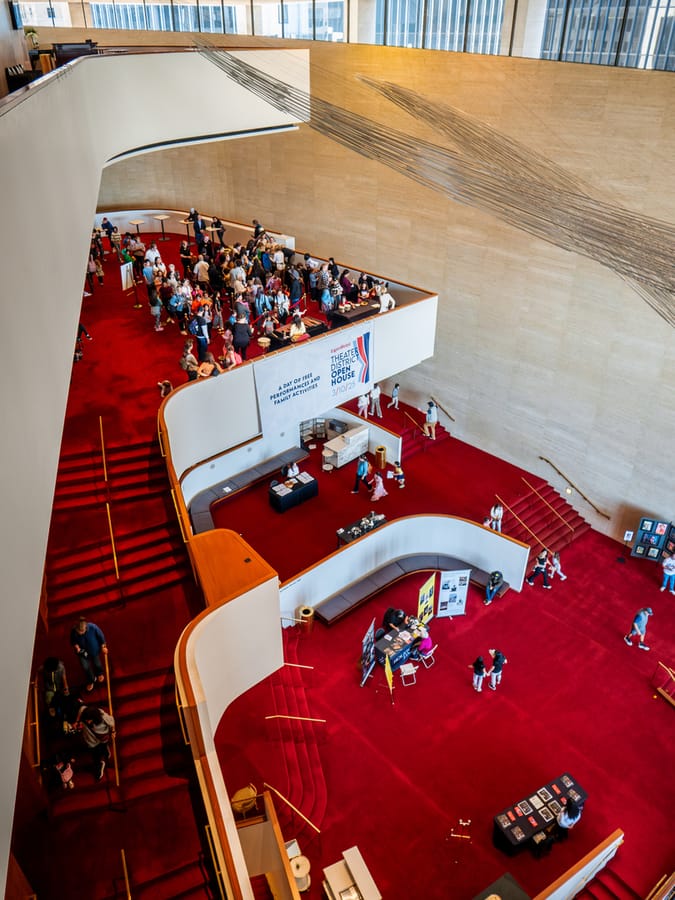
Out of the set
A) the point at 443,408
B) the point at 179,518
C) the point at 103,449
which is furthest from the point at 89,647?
the point at 443,408

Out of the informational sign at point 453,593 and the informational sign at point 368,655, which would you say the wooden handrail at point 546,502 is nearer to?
the informational sign at point 453,593

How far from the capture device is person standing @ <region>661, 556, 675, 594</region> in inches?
609

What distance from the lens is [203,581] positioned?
8789mm

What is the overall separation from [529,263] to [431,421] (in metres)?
5.46

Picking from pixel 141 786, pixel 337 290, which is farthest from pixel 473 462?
pixel 141 786

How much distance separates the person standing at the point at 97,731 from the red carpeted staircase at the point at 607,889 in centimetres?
785

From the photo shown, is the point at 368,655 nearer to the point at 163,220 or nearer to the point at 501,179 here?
the point at 501,179

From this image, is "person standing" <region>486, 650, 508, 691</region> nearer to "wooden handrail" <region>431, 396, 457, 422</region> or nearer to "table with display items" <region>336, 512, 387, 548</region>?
"table with display items" <region>336, 512, 387, 548</region>

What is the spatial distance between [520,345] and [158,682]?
43.0 ft

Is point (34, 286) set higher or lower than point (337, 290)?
→ higher

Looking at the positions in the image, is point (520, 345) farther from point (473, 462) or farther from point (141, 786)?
point (141, 786)

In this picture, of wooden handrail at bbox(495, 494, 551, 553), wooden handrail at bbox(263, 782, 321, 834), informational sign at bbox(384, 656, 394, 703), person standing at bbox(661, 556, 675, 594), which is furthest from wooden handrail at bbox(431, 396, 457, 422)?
wooden handrail at bbox(263, 782, 321, 834)

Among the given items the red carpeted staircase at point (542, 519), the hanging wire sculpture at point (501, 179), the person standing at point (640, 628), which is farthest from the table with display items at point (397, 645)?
the hanging wire sculpture at point (501, 179)

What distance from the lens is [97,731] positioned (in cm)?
764
